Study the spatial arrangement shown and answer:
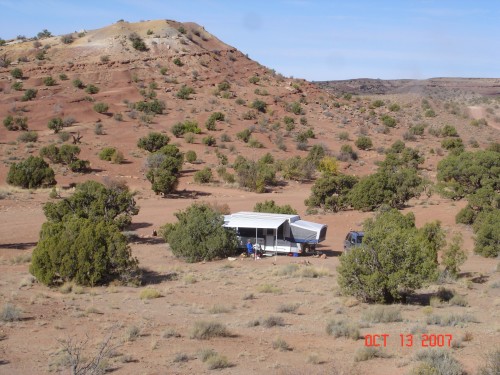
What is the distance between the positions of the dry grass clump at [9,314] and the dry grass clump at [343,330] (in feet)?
22.6

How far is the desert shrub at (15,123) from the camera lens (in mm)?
52656

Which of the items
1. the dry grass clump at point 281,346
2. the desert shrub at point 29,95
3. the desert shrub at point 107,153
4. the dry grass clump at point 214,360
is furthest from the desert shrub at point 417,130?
the dry grass clump at point 214,360

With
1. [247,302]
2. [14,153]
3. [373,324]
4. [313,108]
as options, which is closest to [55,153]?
[14,153]

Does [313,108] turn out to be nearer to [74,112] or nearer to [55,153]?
[74,112]

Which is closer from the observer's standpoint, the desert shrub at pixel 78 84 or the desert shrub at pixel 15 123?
the desert shrub at pixel 15 123

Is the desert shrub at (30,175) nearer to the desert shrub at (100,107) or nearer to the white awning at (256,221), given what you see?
the white awning at (256,221)

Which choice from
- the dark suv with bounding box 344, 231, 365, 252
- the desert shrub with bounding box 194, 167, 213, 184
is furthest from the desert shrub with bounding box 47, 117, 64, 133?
the dark suv with bounding box 344, 231, 365, 252

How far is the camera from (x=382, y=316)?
14.1 metres

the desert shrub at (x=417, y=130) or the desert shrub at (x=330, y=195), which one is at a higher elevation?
the desert shrub at (x=417, y=130)

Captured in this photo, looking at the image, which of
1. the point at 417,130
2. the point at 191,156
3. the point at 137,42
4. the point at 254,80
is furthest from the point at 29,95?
the point at 417,130

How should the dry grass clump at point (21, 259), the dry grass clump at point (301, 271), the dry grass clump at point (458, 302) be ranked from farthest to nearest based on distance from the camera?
the dry grass clump at point (21, 259) → the dry grass clump at point (301, 271) → the dry grass clump at point (458, 302)

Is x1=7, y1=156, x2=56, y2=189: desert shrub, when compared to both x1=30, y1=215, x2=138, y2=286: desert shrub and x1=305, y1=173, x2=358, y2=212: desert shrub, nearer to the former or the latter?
x1=305, y1=173, x2=358, y2=212: desert shrub

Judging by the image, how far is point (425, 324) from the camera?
1333cm

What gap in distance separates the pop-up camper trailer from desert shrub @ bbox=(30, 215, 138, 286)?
21.0 ft
